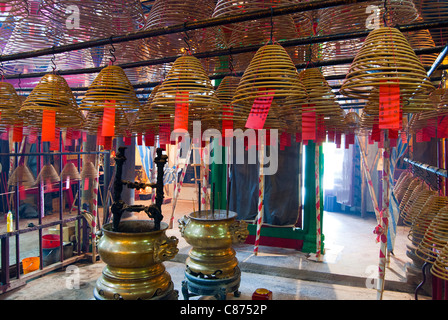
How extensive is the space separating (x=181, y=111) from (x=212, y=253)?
1847mm

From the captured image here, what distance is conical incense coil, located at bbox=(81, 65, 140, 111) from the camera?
6.82 ft

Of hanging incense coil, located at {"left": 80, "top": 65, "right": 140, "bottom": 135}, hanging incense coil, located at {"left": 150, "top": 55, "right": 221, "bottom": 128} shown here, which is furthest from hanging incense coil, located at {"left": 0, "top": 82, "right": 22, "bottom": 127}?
hanging incense coil, located at {"left": 150, "top": 55, "right": 221, "bottom": 128}

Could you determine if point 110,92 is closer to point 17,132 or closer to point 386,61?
point 17,132

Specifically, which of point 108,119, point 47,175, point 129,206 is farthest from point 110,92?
point 47,175

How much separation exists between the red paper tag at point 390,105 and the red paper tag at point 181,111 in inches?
40.6

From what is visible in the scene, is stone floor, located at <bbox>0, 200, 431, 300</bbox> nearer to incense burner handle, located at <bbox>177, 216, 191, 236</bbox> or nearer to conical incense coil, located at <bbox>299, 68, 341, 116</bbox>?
incense burner handle, located at <bbox>177, 216, 191, 236</bbox>

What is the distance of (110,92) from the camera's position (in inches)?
83.3

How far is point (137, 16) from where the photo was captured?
3.06 meters

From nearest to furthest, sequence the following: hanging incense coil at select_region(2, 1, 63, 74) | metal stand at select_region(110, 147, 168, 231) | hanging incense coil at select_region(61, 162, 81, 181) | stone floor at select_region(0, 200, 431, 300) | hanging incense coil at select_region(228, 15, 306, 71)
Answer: metal stand at select_region(110, 147, 168, 231) → hanging incense coil at select_region(228, 15, 306, 71) → hanging incense coil at select_region(2, 1, 63, 74) → stone floor at select_region(0, 200, 431, 300) → hanging incense coil at select_region(61, 162, 81, 181)

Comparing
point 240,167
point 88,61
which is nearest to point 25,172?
point 88,61

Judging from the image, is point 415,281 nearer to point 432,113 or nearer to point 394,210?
point 394,210

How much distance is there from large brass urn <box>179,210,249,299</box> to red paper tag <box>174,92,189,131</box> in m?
1.51
